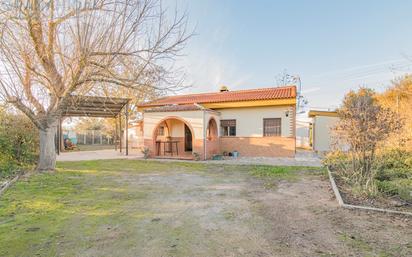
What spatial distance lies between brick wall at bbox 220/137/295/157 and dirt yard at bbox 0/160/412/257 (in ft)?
25.5

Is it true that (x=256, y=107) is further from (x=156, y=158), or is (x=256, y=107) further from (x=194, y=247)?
(x=194, y=247)

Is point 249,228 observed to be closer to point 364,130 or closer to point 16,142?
point 364,130

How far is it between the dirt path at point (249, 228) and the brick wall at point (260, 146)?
830cm

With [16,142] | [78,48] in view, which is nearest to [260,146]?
[78,48]

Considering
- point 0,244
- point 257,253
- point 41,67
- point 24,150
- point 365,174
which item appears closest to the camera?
point 257,253

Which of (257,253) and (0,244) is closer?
(257,253)

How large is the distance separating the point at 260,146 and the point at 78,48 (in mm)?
11907

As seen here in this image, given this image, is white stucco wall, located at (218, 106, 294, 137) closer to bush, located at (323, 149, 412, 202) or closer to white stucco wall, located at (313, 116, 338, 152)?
bush, located at (323, 149, 412, 202)

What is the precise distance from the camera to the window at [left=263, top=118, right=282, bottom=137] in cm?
1440

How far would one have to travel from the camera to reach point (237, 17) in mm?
12375

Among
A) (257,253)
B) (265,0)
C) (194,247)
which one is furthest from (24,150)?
(265,0)

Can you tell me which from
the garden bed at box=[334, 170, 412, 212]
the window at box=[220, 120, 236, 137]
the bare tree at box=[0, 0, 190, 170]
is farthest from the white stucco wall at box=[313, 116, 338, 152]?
the bare tree at box=[0, 0, 190, 170]

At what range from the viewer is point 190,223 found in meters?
3.80

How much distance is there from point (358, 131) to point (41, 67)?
35.5 feet
